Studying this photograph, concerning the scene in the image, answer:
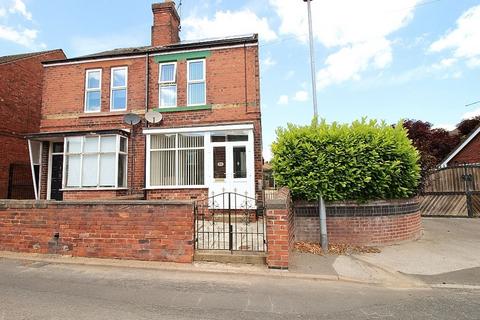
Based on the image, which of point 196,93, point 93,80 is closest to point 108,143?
point 93,80

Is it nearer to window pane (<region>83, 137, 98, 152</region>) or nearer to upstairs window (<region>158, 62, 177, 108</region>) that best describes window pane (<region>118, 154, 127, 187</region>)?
window pane (<region>83, 137, 98, 152</region>)

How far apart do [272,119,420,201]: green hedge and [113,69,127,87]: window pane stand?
811 cm

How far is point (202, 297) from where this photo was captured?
447 centimetres

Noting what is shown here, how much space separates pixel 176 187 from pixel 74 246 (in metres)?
4.58

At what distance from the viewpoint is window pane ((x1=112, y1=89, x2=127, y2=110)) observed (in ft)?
41.3

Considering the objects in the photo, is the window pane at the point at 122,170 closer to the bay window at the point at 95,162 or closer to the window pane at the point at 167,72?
the bay window at the point at 95,162

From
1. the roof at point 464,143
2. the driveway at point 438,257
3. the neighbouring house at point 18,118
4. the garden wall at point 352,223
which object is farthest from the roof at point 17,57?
the roof at point 464,143

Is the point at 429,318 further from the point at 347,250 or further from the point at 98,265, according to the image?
the point at 98,265

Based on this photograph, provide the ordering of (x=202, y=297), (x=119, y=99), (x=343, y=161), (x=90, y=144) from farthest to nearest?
1. (x=119, y=99)
2. (x=90, y=144)
3. (x=343, y=161)
4. (x=202, y=297)

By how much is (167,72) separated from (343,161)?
8243 mm

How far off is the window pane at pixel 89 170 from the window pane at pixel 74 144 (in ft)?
1.59

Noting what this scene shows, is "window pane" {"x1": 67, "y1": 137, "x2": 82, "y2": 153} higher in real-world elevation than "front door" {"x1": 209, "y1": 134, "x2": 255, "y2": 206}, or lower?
higher

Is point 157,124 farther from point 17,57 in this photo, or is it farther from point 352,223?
point 17,57

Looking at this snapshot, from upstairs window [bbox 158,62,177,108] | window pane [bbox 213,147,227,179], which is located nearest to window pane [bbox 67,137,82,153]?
upstairs window [bbox 158,62,177,108]
